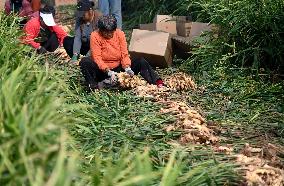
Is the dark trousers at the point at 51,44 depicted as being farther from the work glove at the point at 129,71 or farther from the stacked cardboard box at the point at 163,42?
the work glove at the point at 129,71

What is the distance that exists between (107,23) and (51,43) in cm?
205

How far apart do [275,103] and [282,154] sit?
1.45 m

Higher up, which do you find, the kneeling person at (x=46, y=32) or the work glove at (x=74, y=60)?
the kneeling person at (x=46, y=32)

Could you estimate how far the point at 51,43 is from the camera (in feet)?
27.6

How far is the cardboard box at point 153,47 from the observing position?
7.46 m

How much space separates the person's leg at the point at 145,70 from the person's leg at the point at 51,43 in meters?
1.91

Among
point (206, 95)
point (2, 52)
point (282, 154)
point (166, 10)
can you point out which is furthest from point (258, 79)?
point (166, 10)

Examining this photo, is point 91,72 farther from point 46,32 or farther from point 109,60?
point 46,32

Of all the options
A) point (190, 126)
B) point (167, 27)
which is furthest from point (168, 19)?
point (190, 126)

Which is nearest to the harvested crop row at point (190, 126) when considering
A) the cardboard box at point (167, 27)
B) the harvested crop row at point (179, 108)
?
the harvested crop row at point (179, 108)

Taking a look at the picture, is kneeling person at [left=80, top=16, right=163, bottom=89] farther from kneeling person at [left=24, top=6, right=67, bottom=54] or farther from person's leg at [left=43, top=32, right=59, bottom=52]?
person's leg at [left=43, top=32, right=59, bottom=52]

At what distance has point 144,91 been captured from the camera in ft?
19.7

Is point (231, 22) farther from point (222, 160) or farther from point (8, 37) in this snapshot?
point (222, 160)

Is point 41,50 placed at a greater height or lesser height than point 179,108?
lesser
